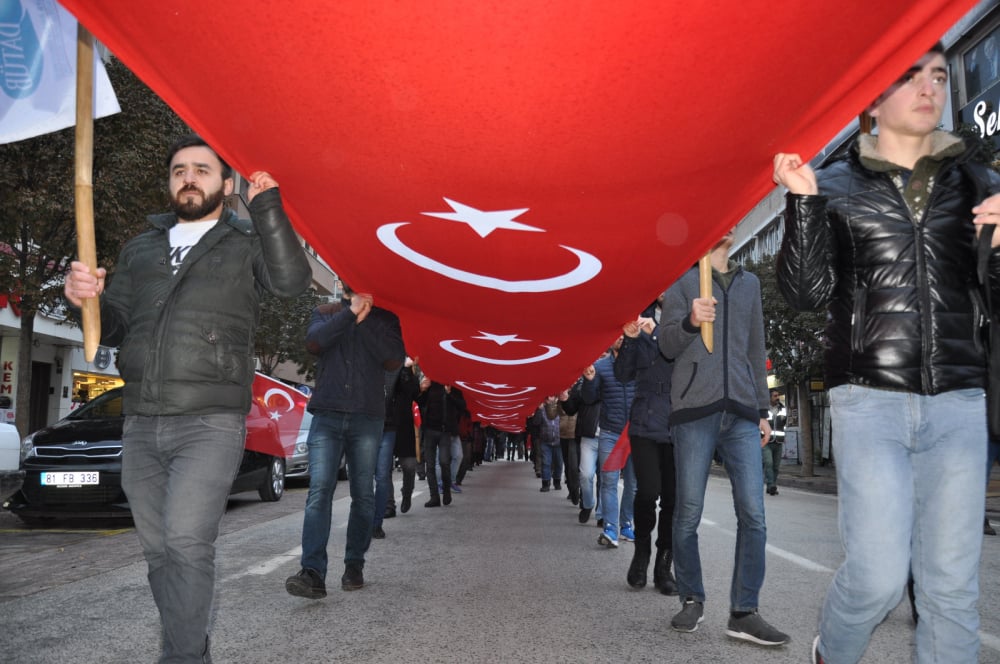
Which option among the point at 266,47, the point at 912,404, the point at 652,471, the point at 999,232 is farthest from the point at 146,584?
the point at 999,232

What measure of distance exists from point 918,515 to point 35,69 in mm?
3483

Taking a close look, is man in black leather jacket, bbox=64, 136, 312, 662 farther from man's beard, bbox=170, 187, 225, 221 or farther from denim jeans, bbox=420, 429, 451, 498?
denim jeans, bbox=420, 429, 451, 498

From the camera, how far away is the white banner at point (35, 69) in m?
3.09

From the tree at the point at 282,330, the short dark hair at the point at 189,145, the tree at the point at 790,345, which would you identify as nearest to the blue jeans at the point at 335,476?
the short dark hair at the point at 189,145

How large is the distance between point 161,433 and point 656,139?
79.7 inches

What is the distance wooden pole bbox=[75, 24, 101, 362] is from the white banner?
14 centimetres

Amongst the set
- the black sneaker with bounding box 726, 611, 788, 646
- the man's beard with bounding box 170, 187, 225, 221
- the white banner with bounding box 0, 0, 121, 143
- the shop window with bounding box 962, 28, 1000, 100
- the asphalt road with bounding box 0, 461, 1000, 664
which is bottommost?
the asphalt road with bounding box 0, 461, 1000, 664

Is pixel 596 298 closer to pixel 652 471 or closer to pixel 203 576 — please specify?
pixel 652 471

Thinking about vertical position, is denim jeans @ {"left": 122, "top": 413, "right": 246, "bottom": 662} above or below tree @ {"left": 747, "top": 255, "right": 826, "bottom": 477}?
below

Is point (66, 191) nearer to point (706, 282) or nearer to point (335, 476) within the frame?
point (335, 476)

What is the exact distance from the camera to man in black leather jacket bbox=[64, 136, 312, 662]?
287cm

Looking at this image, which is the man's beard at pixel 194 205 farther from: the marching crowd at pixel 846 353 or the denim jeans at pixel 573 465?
the denim jeans at pixel 573 465

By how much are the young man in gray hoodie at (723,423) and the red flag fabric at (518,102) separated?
786 mm

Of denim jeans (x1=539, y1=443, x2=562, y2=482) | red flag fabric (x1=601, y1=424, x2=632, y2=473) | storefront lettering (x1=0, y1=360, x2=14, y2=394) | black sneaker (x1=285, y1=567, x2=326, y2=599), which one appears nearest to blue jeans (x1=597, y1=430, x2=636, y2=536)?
red flag fabric (x1=601, y1=424, x2=632, y2=473)
